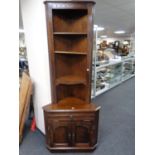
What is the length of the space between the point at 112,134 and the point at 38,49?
1.81 m

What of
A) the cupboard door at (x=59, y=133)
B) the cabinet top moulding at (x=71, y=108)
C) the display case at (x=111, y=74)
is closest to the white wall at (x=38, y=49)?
the cabinet top moulding at (x=71, y=108)

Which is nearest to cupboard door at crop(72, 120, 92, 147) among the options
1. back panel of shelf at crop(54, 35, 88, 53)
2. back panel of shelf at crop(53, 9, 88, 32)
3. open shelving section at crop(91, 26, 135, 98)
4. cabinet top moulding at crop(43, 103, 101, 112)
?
cabinet top moulding at crop(43, 103, 101, 112)

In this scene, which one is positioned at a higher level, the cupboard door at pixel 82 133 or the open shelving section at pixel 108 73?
the open shelving section at pixel 108 73

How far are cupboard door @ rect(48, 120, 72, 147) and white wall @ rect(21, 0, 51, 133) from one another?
0.41 metres

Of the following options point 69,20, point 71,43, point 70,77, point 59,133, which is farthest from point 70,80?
point 69,20

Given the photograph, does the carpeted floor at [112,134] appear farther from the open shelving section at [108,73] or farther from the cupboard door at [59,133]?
the open shelving section at [108,73]

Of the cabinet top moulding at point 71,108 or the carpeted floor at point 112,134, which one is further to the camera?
the carpeted floor at point 112,134

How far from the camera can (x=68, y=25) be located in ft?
8.62

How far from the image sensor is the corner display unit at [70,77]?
2328 mm

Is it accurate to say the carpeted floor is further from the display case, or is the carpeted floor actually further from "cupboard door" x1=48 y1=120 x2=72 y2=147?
the display case

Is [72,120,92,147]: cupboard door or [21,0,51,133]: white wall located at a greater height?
[21,0,51,133]: white wall

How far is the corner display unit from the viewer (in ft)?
7.64

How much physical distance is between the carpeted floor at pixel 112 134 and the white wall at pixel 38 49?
12.7 inches

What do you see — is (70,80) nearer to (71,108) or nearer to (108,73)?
(71,108)
